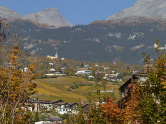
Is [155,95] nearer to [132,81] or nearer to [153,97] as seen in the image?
[153,97]

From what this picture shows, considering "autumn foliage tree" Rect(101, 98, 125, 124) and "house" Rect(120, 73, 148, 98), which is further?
"autumn foliage tree" Rect(101, 98, 125, 124)

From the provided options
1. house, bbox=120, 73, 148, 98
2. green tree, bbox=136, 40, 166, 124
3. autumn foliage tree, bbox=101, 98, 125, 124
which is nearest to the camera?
green tree, bbox=136, 40, 166, 124

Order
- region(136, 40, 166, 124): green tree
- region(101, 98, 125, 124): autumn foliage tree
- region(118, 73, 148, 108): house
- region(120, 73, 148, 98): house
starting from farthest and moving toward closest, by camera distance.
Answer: region(101, 98, 125, 124): autumn foliage tree
region(120, 73, 148, 98): house
region(118, 73, 148, 108): house
region(136, 40, 166, 124): green tree

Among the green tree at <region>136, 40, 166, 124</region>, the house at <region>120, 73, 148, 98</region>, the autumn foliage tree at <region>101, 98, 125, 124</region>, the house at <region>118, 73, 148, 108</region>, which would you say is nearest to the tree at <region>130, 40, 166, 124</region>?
the green tree at <region>136, 40, 166, 124</region>

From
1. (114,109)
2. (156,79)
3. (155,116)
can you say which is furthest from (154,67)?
(114,109)

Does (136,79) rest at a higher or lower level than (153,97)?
higher

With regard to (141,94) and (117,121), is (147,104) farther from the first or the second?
(117,121)

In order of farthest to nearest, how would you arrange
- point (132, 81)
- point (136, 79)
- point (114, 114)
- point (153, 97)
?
point (114, 114) → point (136, 79) → point (153, 97) → point (132, 81)

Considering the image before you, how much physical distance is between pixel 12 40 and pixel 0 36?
9.78ft

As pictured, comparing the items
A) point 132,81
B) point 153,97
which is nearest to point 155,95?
point 153,97

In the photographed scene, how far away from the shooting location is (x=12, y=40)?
2861 cm

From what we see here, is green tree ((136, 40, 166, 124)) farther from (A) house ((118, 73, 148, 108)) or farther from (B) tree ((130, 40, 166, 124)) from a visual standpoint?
(A) house ((118, 73, 148, 108))

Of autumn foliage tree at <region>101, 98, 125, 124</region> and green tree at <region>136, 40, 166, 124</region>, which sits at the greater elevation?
green tree at <region>136, 40, 166, 124</region>

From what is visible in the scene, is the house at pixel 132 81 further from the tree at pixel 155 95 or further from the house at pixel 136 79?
the tree at pixel 155 95
